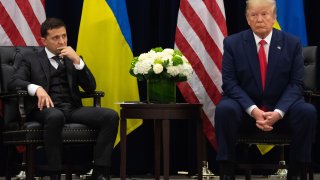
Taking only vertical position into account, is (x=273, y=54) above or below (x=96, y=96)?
above

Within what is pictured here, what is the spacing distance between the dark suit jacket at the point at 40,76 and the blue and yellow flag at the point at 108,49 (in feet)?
1.91

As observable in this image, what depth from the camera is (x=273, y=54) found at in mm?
5250

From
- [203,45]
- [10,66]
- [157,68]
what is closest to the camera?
[157,68]

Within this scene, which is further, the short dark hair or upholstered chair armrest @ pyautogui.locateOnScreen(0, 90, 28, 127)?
the short dark hair

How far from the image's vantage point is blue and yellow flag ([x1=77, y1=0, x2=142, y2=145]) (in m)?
6.32

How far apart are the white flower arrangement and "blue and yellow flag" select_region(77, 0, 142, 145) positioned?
792mm

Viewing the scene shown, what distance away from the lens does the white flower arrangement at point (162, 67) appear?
18.0ft

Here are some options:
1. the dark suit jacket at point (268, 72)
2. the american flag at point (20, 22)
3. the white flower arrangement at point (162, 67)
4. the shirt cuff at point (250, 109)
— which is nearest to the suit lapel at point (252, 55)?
the dark suit jacket at point (268, 72)

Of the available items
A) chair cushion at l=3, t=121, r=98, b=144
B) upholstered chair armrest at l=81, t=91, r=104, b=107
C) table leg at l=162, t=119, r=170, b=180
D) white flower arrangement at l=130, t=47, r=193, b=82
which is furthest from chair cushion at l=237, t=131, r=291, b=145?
upholstered chair armrest at l=81, t=91, r=104, b=107

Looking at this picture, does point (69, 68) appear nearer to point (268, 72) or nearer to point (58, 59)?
point (58, 59)

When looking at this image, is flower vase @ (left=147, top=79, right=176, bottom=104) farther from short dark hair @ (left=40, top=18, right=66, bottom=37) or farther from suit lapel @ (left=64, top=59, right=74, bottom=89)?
short dark hair @ (left=40, top=18, right=66, bottom=37)

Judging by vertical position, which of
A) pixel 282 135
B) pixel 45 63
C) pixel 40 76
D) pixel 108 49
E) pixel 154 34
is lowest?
pixel 282 135

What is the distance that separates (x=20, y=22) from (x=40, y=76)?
2.91 ft

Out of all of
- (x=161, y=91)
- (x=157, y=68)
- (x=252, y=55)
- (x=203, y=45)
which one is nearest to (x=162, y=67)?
(x=157, y=68)
